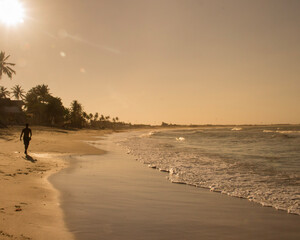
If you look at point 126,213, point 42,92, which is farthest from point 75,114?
point 126,213

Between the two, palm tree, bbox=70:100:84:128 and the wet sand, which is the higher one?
palm tree, bbox=70:100:84:128

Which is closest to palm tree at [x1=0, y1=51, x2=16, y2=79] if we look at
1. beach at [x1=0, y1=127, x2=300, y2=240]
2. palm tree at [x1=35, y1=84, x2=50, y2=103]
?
palm tree at [x1=35, y1=84, x2=50, y2=103]

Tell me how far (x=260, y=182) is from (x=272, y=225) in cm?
477

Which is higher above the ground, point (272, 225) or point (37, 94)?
point (37, 94)

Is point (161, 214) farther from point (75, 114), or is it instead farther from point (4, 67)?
point (75, 114)

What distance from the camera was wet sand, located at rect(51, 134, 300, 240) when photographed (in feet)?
15.5

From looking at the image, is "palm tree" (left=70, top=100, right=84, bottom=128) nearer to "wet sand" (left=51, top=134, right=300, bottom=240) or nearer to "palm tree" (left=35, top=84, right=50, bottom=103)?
"palm tree" (left=35, top=84, right=50, bottom=103)

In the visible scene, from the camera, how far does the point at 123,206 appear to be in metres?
6.27

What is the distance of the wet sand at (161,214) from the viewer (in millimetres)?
4734

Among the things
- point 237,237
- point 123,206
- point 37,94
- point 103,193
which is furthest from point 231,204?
point 37,94

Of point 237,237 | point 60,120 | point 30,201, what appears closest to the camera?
point 237,237

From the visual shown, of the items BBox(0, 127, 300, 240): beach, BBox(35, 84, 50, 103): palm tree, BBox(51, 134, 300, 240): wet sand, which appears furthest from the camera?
BBox(35, 84, 50, 103): palm tree

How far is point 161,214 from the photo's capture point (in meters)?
5.77

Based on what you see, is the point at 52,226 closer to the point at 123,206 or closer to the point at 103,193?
the point at 123,206
